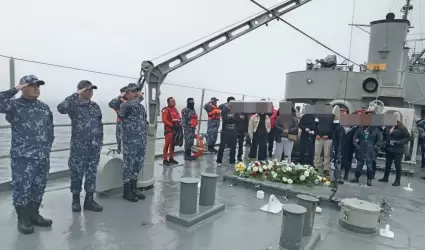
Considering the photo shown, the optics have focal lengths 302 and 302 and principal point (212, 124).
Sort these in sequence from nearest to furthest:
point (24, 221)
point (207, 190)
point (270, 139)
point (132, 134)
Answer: point (24, 221) → point (207, 190) → point (132, 134) → point (270, 139)

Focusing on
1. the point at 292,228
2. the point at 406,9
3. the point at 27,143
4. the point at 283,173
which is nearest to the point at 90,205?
the point at 27,143

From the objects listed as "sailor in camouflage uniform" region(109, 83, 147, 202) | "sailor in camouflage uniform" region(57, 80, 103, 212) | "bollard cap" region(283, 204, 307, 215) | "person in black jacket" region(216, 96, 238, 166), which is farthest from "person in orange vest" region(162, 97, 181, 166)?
"bollard cap" region(283, 204, 307, 215)

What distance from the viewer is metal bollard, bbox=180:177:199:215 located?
383 centimetres

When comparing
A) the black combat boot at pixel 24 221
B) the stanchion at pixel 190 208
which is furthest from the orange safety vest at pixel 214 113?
the black combat boot at pixel 24 221

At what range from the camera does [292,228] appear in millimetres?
3127

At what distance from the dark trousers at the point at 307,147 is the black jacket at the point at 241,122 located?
149 centimetres

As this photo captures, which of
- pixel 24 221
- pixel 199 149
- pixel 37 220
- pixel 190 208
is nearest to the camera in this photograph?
pixel 24 221

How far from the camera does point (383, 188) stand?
22.0ft

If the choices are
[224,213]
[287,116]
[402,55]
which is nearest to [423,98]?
[402,55]

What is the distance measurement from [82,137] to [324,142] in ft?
17.6

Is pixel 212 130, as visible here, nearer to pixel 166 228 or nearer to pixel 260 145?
pixel 260 145

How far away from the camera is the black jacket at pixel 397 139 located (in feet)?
22.2

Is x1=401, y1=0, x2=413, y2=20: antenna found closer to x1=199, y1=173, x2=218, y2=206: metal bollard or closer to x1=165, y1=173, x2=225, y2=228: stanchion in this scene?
x1=199, y1=173, x2=218, y2=206: metal bollard

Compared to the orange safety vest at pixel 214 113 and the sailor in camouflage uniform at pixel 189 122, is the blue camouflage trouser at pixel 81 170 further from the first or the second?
the orange safety vest at pixel 214 113
